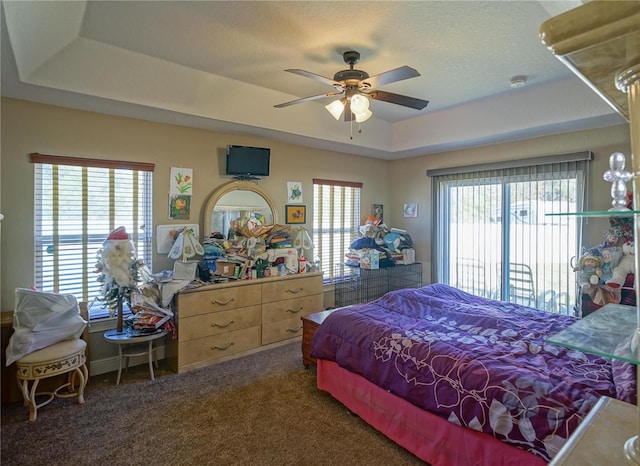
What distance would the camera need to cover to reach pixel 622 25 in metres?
0.51

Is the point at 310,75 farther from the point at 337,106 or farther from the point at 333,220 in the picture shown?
the point at 333,220

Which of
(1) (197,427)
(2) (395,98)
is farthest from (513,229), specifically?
(1) (197,427)

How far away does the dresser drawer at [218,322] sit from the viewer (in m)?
3.08

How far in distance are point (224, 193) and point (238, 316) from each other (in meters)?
1.34

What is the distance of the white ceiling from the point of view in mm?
2049

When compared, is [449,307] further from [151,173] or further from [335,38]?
[151,173]

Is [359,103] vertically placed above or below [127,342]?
above

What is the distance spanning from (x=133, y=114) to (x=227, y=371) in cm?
252

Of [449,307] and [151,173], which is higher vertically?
[151,173]

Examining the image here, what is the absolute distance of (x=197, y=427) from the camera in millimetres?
2273

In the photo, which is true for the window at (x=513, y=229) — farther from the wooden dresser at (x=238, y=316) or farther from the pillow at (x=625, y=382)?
the wooden dresser at (x=238, y=316)

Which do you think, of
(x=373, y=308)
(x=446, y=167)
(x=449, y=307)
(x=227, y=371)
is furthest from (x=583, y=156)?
(x=227, y=371)

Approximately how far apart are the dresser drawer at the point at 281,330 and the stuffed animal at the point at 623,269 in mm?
2952

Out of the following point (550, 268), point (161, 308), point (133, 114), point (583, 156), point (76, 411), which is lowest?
point (76, 411)
